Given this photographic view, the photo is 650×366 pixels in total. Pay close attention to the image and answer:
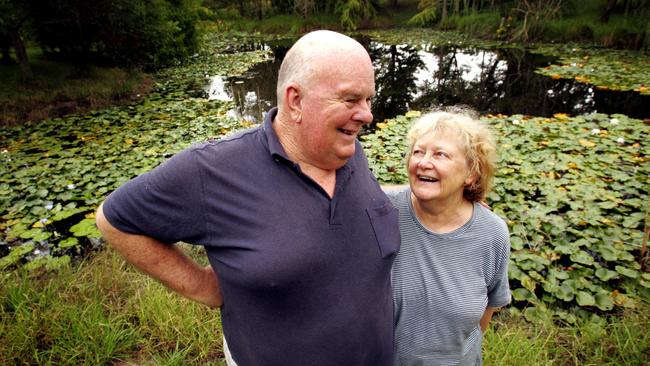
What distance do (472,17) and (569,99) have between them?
14.0m

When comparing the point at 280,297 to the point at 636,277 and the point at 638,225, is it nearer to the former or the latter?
the point at 636,277

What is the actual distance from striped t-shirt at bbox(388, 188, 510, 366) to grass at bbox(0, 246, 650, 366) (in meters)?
0.79

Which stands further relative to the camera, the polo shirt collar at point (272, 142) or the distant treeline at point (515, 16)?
the distant treeline at point (515, 16)

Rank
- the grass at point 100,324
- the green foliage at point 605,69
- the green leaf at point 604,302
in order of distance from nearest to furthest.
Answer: the grass at point 100,324 → the green leaf at point 604,302 → the green foliage at point 605,69

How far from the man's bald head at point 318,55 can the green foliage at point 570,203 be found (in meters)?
2.45

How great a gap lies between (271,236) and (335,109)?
420 millimetres

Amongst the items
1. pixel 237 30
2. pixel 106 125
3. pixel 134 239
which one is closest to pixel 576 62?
pixel 106 125

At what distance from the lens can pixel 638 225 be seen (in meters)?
3.36

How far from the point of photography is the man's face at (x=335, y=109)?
106 cm

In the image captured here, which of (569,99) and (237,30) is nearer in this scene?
(569,99)

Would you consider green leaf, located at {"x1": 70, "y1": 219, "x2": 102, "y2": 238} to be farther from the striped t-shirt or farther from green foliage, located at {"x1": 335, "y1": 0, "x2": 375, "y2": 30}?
green foliage, located at {"x1": 335, "y1": 0, "x2": 375, "y2": 30}

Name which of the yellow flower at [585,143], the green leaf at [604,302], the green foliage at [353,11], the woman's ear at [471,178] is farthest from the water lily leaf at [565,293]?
the green foliage at [353,11]

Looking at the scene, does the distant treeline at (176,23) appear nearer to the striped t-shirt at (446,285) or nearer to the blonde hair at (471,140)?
the blonde hair at (471,140)

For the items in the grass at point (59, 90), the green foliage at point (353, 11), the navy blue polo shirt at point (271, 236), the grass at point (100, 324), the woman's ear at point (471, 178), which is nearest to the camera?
the navy blue polo shirt at point (271, 236)
